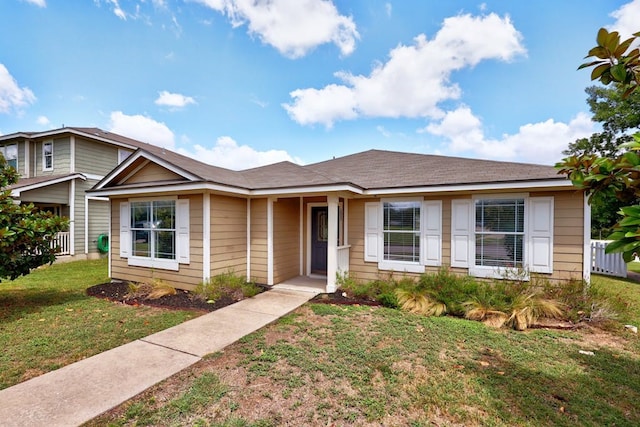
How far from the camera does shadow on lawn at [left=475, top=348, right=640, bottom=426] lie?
8.80ft

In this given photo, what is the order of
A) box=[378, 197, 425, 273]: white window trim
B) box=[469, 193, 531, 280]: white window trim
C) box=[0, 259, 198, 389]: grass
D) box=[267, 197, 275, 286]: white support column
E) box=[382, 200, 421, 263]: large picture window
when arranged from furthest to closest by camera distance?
box=[267, 197, 275, 286]: white support column < box=[382, 200, 421, 263]: large picture window < box=[378, 197, 425, 273]: white window trim < box=[469, 193, 531, 280]: white window trim < box=[0, 259, 198, 389]: grass

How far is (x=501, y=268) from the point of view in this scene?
20.9 feet

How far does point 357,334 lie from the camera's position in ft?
15.1

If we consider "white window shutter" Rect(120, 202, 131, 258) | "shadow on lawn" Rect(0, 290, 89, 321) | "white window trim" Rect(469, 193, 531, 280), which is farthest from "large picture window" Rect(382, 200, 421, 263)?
"shadow on lawn" Rect(0, 290, 89, 321)

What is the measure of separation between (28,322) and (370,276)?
284 inches

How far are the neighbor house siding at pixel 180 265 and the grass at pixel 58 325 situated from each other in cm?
107

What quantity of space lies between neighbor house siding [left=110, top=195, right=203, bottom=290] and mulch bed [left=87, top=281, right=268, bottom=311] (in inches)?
13.7

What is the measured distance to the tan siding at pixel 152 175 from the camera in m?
7.44

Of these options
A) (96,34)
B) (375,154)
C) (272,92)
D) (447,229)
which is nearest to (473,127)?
(375,154)

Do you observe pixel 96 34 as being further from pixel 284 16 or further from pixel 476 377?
pixel 476 377

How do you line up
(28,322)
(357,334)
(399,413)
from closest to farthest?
1. (399,413)
2. (357,334)
3. (28,322)

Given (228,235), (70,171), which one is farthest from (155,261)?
(70,171)

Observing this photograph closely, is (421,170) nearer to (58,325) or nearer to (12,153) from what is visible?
(58,325)

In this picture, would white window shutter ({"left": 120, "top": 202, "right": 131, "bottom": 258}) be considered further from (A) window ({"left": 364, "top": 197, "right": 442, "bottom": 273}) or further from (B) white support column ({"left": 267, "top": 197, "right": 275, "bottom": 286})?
(A) window ({"left": 364, "top": 197, "right": 442, "bottom": 273})
